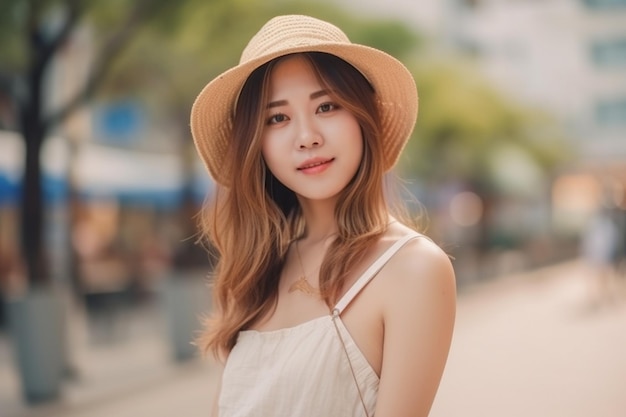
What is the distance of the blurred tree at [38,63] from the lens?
29.8 feet

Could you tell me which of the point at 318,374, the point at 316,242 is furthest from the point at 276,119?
the point at 318,374

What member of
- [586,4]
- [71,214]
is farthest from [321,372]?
[586,4]

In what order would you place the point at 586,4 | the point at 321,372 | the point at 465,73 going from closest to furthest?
the point at 321,372 < the point at 465,73 < the point at 586,4

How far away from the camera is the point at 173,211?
2262 cm

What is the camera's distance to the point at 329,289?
6.60 ft

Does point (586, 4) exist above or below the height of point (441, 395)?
above

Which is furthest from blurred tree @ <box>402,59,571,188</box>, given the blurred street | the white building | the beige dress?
the beige dress

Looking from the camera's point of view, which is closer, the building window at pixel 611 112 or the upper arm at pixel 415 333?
the upper arm at pixel 415 333

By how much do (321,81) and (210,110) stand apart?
0.37 meters

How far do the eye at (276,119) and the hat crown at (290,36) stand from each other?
140 mm

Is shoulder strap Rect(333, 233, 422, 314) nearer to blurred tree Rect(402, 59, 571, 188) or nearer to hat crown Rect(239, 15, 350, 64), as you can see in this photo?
hat crown Rect(239, 15, 350, 64)

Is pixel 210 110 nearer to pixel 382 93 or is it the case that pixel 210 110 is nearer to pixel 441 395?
pixel 382 93

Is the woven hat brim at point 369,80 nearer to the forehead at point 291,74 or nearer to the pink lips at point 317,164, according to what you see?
the forehead at point 291,74

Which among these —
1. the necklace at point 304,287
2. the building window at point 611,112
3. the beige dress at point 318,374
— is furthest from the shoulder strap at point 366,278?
the building window at point 611,112
